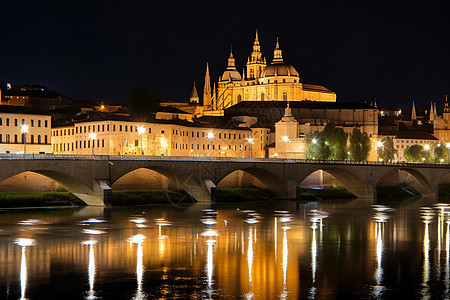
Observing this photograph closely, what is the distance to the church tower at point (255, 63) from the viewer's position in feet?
629

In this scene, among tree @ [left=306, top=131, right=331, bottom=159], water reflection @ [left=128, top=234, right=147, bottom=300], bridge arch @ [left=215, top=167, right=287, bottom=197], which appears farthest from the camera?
tree @ [left=306, top=131, right=331, bottom=159]

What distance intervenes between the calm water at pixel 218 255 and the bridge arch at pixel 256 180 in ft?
59.2

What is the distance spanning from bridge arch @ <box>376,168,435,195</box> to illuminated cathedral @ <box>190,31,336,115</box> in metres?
68.4

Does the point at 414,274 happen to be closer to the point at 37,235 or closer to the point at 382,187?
the point at 37,235

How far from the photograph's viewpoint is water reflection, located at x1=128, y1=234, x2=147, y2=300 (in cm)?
2992

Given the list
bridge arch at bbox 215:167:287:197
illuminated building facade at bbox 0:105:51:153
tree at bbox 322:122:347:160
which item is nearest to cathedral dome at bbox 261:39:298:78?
tree at bbox 322:122:347:160

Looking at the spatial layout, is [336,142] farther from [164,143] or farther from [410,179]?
[164,143]

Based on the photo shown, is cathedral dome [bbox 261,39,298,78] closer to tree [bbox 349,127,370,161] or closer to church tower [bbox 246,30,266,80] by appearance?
church tower [bbox 246,30,266,80]

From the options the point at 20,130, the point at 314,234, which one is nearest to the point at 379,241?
the point at 314,234

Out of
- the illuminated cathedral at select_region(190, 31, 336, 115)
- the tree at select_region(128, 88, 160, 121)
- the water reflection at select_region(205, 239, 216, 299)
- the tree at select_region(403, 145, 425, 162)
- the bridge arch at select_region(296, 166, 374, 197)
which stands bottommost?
the water reflection at select_region(205, 239, 216, 299)

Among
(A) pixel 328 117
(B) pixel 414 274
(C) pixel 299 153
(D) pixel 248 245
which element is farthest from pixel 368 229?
(A) pixel 328 117

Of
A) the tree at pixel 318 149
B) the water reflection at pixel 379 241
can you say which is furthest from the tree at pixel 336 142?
the water reflection at pixel 379 241

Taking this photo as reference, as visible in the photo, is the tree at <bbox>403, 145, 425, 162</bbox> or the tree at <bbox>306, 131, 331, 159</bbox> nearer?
the tree at <bbox>306, 131, 331, 159</bbox>

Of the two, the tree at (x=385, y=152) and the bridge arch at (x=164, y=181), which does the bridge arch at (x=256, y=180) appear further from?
the tree at (x=385, y=152)
